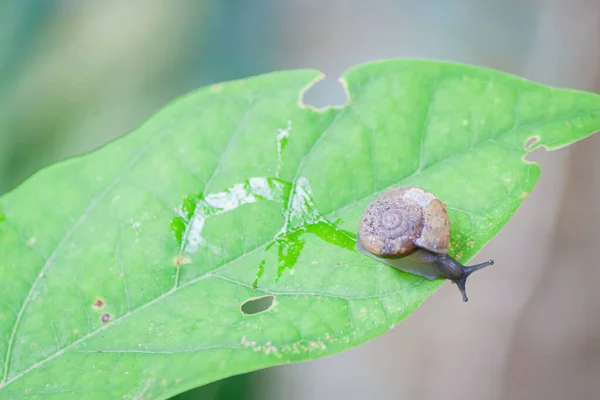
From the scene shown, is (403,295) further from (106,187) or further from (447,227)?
(106,187)

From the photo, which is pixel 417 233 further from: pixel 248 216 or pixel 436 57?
pixel 436 57

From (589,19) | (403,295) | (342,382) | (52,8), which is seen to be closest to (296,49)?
(52,8)

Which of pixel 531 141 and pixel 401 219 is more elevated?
pixel 531 141

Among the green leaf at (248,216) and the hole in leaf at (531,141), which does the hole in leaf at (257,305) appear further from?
the hole in leaf at (531,141)

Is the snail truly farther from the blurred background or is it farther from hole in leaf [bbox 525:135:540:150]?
the blurred background

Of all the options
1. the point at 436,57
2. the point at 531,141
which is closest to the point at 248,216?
the point at 531,141

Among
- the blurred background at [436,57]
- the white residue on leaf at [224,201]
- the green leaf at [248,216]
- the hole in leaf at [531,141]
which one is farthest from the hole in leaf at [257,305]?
the blurred background at [436,57]

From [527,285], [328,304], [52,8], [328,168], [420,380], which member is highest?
[52,8]
